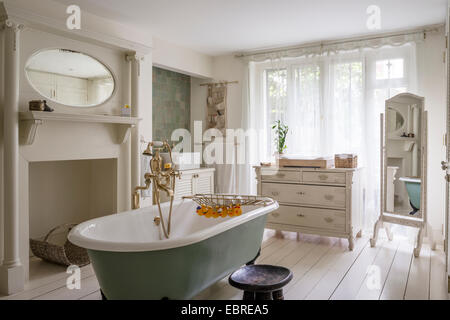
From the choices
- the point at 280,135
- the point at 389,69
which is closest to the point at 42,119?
the point at 280,135

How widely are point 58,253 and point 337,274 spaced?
241cm

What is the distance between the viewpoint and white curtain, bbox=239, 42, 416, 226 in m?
4.38

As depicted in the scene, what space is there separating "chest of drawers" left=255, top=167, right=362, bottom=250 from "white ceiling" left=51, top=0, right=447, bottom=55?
5.12ft

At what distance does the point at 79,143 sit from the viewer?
11.3 feet

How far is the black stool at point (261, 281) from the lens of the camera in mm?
2238

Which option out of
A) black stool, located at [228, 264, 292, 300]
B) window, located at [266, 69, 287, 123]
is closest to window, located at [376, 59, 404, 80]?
window, located at [266, 69, 287, 123]

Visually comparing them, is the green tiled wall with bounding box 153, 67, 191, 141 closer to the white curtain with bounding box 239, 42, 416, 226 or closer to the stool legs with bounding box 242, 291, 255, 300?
the white curtain with bounding box 239, 42, 416, 226

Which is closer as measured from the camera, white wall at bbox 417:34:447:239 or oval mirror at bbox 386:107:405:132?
oval mirror at bbox 386:107:405:132

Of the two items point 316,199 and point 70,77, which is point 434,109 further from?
point 70,77

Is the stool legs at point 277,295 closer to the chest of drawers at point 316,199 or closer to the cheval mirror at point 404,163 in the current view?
the chest of drawers at point 316,199

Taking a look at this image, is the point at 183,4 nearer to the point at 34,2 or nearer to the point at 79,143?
the point at 34,2

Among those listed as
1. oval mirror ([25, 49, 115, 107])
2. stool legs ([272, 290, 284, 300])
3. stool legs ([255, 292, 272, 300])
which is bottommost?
stool legs ([272, 290, 284, 300])

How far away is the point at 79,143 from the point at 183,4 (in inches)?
62.6

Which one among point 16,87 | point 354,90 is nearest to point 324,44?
point 354,90
